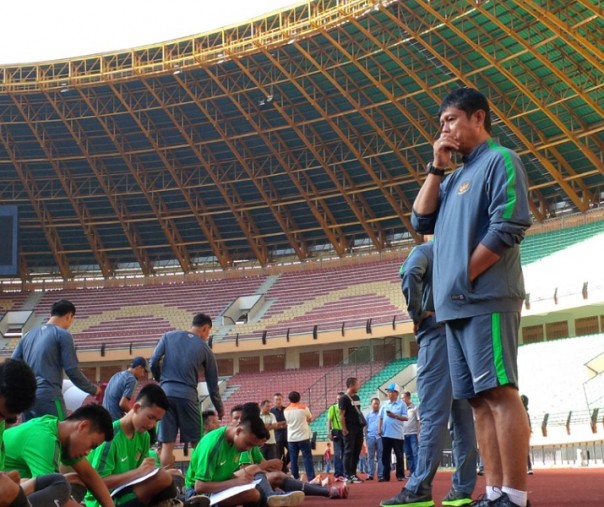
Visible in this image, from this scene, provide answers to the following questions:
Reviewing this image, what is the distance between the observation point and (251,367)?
146 feet

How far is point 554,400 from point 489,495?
83.1ft

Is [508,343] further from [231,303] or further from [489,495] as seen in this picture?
[231,303]

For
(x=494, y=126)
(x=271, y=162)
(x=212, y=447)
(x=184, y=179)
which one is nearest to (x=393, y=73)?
(x=494, y=126)

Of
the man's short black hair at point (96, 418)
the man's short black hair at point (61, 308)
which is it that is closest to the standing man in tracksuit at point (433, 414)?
the man's short black hair at point (96, 418)

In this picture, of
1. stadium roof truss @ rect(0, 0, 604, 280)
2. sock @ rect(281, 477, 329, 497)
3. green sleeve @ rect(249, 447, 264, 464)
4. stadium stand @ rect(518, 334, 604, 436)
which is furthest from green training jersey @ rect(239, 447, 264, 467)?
stadium roof truss @ rect(0, 0, 604, 280)

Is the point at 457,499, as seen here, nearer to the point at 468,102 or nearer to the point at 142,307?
the point at 468,102

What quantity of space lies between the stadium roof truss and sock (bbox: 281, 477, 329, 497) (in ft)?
64.6

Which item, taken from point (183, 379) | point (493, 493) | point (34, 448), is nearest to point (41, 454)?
point (34, 448)

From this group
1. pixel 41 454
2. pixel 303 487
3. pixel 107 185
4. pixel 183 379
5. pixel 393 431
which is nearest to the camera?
pixel 41 454

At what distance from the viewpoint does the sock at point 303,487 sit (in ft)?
33.5

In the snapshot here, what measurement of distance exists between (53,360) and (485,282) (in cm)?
561

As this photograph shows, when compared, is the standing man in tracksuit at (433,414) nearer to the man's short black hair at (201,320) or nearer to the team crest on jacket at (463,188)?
the team crest on jacket at (463,188)

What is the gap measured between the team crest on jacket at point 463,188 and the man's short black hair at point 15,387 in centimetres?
251

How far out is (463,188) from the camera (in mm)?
5391
